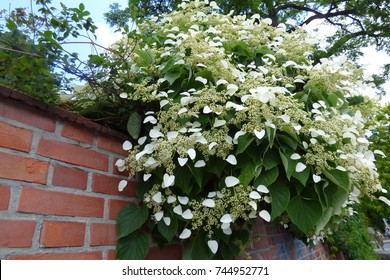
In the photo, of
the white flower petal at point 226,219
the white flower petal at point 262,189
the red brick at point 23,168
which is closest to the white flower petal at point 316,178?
the white flower petal at point 262,189

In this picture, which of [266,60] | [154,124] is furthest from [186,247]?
[266,60]

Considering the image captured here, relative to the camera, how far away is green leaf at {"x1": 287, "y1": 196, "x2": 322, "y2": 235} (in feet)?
2.44

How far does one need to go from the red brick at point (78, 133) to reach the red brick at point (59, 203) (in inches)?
6.7

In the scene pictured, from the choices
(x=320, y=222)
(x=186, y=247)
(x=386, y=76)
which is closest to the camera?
(x=320, y=222)

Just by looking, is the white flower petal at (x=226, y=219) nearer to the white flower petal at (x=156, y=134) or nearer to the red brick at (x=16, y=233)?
the white flower petal at (x=156, y=134)

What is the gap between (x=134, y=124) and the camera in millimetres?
957

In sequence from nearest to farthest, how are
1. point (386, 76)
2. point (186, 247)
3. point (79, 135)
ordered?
1. point (79, 135)
2. point (186, 247)
3. point (386, 76)

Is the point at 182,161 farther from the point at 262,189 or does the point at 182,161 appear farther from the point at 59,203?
the point at 59,203

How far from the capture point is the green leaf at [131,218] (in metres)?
0.85

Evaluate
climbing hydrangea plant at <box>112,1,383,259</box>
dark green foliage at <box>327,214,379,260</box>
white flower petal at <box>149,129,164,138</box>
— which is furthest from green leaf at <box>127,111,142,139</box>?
dark green foliage at <box>327,214,379,260</box>

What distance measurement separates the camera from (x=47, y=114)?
0.78m

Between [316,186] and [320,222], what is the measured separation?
0.31 feet
